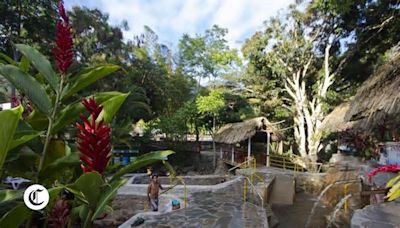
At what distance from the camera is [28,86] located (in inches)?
51.6

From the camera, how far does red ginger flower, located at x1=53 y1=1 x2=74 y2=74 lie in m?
1.27

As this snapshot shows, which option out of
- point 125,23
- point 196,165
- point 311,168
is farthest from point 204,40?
Result: point 311,168

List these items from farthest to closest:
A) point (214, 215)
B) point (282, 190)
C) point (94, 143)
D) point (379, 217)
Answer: point (282, 190)
point (214, 215)
point (379, 217)
point (94, 143)

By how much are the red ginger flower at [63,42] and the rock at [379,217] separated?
4.95 meters

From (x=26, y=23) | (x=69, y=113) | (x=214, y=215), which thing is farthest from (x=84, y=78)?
(x=26, y=23)

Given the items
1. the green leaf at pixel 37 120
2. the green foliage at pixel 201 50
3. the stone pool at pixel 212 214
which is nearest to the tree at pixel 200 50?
the green foliage at pixel 201 50

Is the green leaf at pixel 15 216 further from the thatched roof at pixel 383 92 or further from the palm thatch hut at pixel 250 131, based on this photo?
the palm thatch hut at pixel 250 131

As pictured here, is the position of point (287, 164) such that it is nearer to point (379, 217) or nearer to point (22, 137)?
point (379, 217)

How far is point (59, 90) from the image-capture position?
1353mm

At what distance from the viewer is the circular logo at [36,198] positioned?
1034 millimetres

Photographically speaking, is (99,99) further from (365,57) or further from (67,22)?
(365,57)

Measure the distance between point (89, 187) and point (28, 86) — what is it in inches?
21.9

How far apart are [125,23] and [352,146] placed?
18.0 m

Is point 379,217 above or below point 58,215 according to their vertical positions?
below
